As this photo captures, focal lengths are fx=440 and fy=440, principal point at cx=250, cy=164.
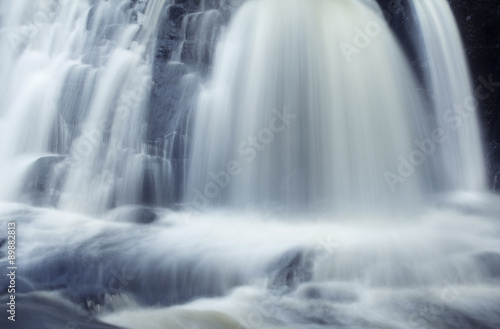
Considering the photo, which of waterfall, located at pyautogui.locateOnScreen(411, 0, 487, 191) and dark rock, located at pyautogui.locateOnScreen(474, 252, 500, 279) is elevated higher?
waterfall, located at pyautogui.locateOnScreen(411, 0, 487, 191)

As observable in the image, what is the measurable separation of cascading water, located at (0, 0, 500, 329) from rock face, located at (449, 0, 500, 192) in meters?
0.24

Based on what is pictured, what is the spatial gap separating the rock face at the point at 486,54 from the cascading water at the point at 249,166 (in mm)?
244

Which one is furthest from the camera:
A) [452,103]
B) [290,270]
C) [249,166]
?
[452,103]

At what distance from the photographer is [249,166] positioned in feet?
25.7

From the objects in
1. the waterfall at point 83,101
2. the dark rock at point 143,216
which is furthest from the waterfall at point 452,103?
the waterfall at point 83,101

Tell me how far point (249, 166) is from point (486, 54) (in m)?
5.29

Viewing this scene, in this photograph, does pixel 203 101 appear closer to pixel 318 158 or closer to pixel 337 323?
pixel 318 158

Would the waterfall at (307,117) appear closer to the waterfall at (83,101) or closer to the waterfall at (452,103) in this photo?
the waterfall at (452,103)

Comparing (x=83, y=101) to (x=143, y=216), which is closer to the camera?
(x=143, y=216)

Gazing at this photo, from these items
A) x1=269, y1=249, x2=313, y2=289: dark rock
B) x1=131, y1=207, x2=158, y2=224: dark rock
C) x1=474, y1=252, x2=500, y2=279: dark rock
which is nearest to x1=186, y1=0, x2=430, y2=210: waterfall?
x1=131, y1=207, x2=158, y2=224: dark rock

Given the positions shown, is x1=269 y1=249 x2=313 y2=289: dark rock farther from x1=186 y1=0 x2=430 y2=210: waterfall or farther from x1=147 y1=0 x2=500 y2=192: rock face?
x1=147 y1=0 x2=500 y2=192: rock face

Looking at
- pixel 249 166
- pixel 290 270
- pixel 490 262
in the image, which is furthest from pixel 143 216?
pixel 490 262

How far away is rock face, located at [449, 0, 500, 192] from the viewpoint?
8.70 metres

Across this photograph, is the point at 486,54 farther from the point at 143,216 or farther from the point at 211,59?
the point at 143,216
